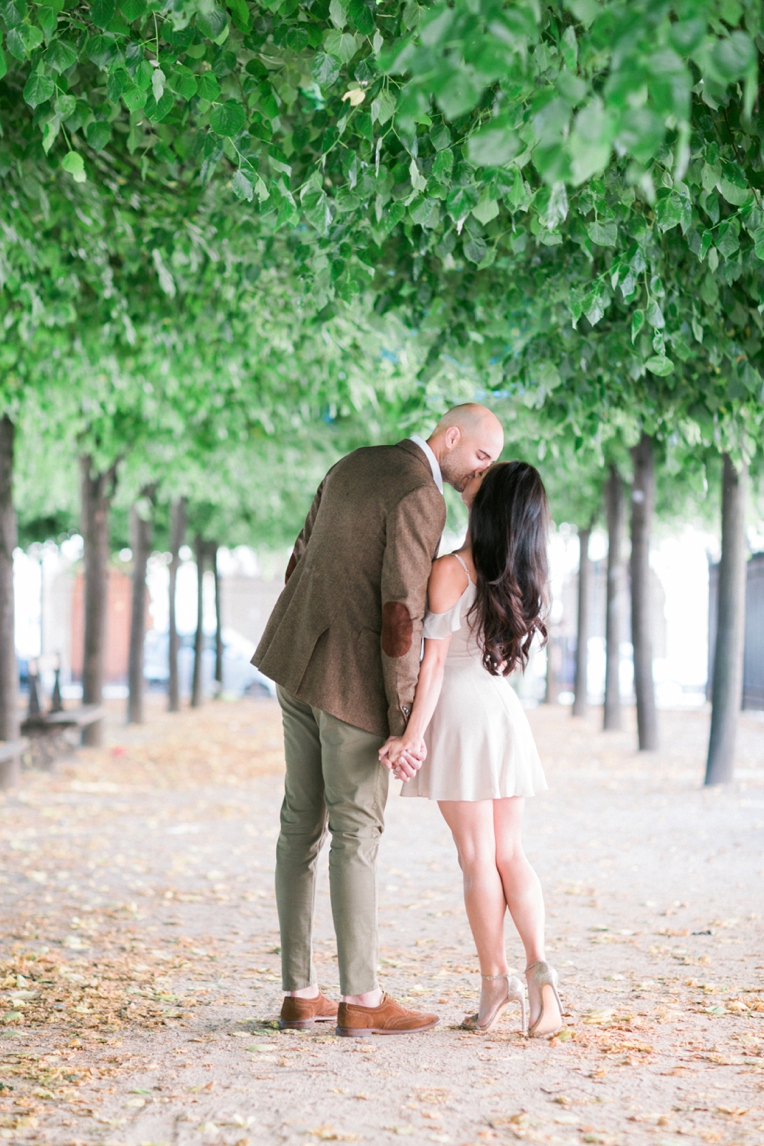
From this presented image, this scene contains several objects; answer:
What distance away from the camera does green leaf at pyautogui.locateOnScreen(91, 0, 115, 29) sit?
3.76 meters

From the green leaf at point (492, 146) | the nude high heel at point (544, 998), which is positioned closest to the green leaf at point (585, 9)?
the green leaf at point (492, 146)

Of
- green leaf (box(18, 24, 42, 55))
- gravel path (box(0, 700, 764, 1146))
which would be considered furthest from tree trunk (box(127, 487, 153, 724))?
green leaf (box(18, 24, 42, 55))

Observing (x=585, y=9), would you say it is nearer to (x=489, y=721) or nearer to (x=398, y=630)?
(x=398, y=630)

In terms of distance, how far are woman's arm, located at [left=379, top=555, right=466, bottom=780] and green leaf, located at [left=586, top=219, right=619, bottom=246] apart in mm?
1299

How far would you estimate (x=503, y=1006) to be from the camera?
416cm

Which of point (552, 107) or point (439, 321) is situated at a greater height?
point (439, 321)

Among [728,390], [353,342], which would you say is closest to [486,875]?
[728,390]

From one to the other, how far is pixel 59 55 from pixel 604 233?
193 cm

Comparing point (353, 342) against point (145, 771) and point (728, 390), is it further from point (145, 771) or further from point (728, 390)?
point (145, 771)

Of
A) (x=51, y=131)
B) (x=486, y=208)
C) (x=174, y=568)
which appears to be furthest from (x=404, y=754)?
(x=174, y=568)

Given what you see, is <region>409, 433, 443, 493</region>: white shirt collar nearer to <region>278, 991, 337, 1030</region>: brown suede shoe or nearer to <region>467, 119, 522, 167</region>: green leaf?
<region>467, 119, 522, 167</region>: green leaf

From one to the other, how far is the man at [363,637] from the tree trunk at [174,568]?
1867cm

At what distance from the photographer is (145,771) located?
45.3 feet

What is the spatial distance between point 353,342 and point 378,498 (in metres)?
5.83
